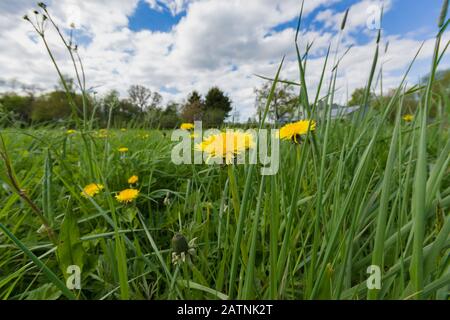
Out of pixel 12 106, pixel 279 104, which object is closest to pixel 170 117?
pixel 12 106

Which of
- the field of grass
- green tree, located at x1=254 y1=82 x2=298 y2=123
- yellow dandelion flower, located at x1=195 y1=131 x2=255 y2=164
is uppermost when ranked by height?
green tree, located at x1=254 y1=82 x2=298 y2=123

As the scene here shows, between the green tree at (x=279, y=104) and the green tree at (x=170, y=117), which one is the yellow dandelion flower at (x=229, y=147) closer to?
the green tree at (x=279, y=104)

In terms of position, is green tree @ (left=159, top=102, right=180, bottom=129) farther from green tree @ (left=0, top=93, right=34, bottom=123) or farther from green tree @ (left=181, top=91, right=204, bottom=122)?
green tree @ (left=0, top=93, right=34, bottom=123)

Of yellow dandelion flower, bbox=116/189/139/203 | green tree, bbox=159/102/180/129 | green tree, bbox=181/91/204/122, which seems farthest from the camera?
green tree, bbox=159/102/180/129

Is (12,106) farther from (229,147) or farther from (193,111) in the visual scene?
(229,147)

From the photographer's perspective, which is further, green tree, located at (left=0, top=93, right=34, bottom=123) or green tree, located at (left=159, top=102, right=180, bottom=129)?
green tree, located at (left=159, top=102, right=180, bottom=129)

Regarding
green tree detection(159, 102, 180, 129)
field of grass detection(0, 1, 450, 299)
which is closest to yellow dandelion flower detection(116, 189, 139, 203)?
field of grass detection(0, 1, 450, 299)

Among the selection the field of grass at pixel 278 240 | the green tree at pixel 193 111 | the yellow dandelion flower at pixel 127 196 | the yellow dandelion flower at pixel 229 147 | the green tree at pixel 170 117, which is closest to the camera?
the field of grass at pixel 278 240

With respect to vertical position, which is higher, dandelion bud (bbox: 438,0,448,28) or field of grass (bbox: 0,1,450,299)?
dandelion bud (bbox: 438,0,448,28)

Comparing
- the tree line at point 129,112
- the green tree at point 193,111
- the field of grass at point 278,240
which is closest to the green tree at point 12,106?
the tree line at point 129,112

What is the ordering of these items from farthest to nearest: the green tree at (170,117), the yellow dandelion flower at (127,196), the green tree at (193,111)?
the green tree at (170,117)
the green tree at (193,111)
the yellow dandelion flower at (127,196)

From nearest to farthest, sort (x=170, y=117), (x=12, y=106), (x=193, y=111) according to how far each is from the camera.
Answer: (x=193, y=111), (x=12, y=106), (x=170, y=117)
